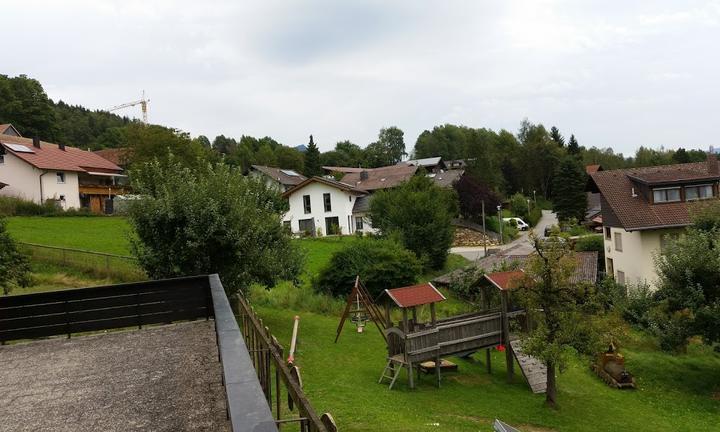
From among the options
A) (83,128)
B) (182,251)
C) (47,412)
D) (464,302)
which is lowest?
(464,302)

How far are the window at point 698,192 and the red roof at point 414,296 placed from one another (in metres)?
22.0

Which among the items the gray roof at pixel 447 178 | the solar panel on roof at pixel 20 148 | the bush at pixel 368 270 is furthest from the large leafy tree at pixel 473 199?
the solar panel on roof at pixel 20 148

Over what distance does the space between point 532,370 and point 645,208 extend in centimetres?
1824

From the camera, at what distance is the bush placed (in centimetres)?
2864

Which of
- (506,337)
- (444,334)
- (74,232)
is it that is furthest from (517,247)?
(74,232)

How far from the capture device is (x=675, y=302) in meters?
19.7

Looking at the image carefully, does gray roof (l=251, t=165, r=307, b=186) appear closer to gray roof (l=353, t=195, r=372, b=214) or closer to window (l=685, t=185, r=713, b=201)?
gray roof (l=353, t=195, r=372, b=214)

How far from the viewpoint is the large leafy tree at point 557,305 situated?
16.0 meters

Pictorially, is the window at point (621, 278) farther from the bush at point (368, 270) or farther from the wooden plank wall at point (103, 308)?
the wooden plank wall at point (103, 308)

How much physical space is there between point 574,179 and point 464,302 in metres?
42.6

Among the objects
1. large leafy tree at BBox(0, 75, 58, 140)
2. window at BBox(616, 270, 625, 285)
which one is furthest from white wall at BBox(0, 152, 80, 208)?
window at BBox(616, 270, 625, 285)

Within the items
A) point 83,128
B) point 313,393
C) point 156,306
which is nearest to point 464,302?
point 313,393

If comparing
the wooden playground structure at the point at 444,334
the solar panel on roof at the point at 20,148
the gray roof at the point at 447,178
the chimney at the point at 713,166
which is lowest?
the wooden playground structure at the point at 444,334

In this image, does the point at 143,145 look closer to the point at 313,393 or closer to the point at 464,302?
the point at 464,302
